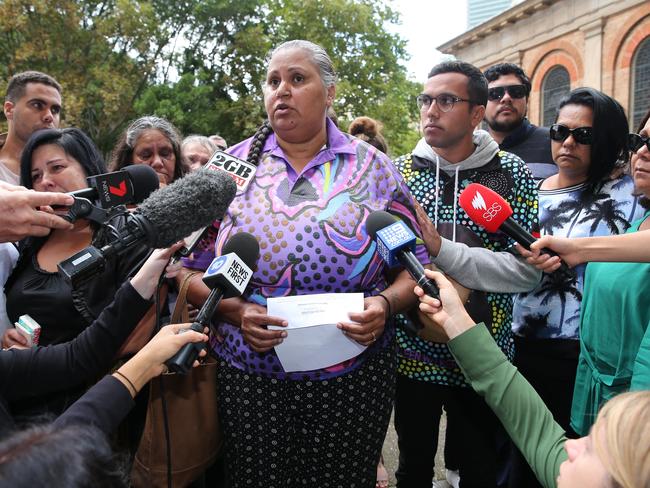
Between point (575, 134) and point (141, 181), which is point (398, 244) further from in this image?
point (575, 134)

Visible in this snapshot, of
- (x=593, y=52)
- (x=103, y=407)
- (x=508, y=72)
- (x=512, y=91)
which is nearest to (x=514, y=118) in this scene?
(x=512, y=91)

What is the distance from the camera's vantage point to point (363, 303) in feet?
5.98

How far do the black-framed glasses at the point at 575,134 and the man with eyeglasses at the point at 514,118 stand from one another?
0.72 meters

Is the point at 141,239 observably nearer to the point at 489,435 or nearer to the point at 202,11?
the point at 489,435

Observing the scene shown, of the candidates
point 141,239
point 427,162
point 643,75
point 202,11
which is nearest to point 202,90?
point 202,11

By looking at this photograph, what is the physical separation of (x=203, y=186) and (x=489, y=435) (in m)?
1.83

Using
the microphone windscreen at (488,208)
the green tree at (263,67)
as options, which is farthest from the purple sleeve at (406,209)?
the green tree at (263,67)

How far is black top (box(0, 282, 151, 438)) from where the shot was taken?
1.75 meters

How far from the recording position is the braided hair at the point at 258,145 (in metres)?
2.10

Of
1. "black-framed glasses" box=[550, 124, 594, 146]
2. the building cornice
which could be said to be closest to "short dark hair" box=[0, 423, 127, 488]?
"black-framed glasses" box=[550, 124, 594, 146]

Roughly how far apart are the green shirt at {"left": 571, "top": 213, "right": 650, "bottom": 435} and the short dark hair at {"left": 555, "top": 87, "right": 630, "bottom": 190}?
21.3 inches

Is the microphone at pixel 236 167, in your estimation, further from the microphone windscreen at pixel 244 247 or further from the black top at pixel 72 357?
the black top at pixel 72 357

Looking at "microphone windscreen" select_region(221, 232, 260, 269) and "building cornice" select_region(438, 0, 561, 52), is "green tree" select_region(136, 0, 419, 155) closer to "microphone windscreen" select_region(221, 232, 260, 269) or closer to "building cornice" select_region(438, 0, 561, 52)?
"building cornice" select_region(438, 0, 561, 52)

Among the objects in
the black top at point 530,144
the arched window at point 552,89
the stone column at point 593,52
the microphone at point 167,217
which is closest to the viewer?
the microphone at point 167,217
